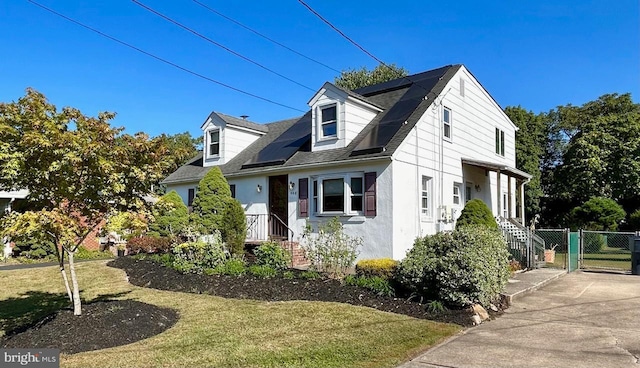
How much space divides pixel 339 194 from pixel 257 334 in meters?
7.79

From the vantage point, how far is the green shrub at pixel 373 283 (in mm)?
8648

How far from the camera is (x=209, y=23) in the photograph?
10172 millimetres

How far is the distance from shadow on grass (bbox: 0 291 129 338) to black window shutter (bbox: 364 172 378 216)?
6.86 metres

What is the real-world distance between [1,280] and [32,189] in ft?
24.4

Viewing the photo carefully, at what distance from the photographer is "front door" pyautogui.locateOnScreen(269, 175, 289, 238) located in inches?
617

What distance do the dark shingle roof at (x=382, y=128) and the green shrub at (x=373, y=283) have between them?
13.5 ft

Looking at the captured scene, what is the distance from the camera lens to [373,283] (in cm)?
895

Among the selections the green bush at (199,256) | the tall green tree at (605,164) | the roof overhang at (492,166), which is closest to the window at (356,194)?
the green bush at (199,256)

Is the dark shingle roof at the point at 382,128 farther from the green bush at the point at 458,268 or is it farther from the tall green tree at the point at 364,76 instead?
the tall green tree at the point at 364,76

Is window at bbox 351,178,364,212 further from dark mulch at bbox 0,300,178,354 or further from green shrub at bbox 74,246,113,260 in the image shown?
green shrub at bbox 74,246,113,260

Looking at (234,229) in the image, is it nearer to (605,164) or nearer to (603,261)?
(603,261)

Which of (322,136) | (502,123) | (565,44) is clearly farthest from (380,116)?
(502,123)

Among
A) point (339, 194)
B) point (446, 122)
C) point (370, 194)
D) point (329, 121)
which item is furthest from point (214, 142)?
point (446, 122)

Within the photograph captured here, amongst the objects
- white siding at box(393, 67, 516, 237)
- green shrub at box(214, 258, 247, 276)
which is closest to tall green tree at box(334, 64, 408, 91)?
white siding at box(393, 67, 516, 237)
